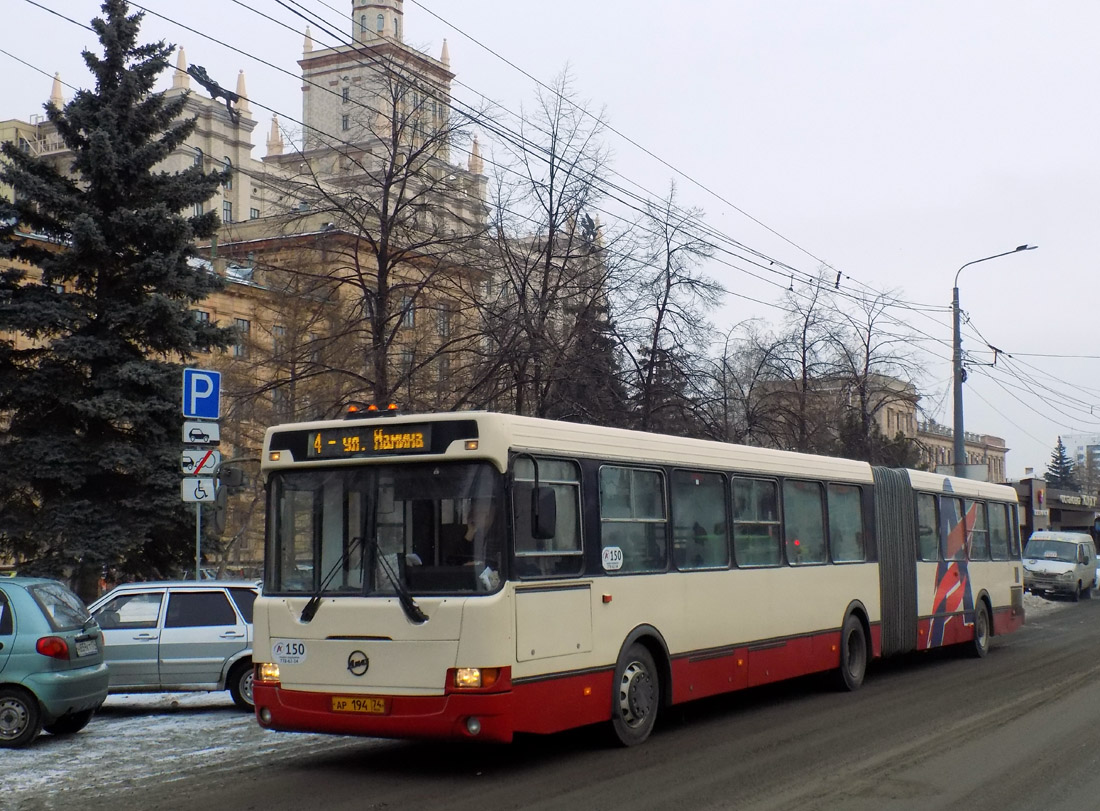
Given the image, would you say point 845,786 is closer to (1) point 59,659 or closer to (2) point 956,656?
(1) point 59,659

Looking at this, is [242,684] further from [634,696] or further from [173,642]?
[634,696]

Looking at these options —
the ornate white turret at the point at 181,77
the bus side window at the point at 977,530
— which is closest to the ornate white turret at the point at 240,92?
the ornate white turret at the point at 181,77

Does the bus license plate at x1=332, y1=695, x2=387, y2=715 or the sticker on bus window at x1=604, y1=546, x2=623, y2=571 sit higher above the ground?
the sticker on bus window at x1=604, y1=546, x2=623, y2=571

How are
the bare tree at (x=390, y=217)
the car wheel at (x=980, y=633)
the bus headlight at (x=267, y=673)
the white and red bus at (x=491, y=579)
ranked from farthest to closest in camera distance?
the bare tree at (x=390, y=217), the car wheel at (x=980, y=633), the bus headlight at (x=267, y=673), the white and red bus at (x=491, y=579)

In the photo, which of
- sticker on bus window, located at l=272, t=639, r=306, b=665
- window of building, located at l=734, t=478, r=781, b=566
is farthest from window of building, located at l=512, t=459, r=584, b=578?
window of building, located at l=734, t=478, r=781, b=566

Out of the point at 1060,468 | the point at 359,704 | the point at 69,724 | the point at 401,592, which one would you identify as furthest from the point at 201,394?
the point at 1060,468

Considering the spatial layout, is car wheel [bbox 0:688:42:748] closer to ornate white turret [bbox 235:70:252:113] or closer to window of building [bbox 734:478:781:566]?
window of building [bbox 734:478:781:566]

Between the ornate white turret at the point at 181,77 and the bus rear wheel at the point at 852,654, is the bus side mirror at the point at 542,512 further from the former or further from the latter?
the ornate white turret at the point at 181,77

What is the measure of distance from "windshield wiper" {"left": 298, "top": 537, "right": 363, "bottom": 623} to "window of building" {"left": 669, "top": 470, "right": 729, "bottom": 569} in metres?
3.35

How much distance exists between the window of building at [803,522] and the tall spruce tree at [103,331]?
1123 cm

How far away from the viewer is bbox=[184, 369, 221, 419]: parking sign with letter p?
15680mm

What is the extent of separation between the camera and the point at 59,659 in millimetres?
11398

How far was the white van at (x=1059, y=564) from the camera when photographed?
39969 mm

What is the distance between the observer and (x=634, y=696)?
10883mm
